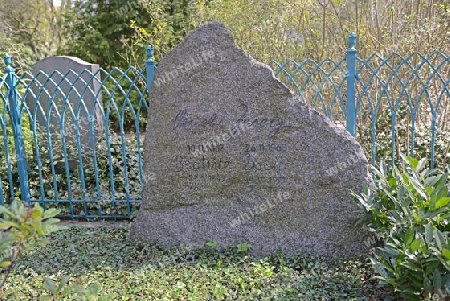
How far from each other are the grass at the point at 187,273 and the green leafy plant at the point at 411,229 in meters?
0.29

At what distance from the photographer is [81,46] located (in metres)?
7.98

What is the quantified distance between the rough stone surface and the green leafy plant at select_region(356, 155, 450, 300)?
0.32m

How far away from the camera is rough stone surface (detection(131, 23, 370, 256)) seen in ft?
11.5

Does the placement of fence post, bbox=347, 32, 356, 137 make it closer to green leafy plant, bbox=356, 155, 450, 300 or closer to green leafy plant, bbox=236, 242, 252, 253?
green leafy plant, bbox=356, 155, 450, 300

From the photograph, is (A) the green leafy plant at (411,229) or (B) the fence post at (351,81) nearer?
(A) the green leafy plant at (411,229)

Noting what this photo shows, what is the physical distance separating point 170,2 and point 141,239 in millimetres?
5368

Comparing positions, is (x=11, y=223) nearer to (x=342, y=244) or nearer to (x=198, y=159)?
(x=198, y=159)

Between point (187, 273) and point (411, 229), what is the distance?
4.86 feet

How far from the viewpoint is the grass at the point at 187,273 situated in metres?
3.03

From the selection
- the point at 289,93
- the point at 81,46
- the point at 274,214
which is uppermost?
the point at 81,46

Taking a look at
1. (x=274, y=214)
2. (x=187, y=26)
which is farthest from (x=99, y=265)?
(x=187, y=26)
